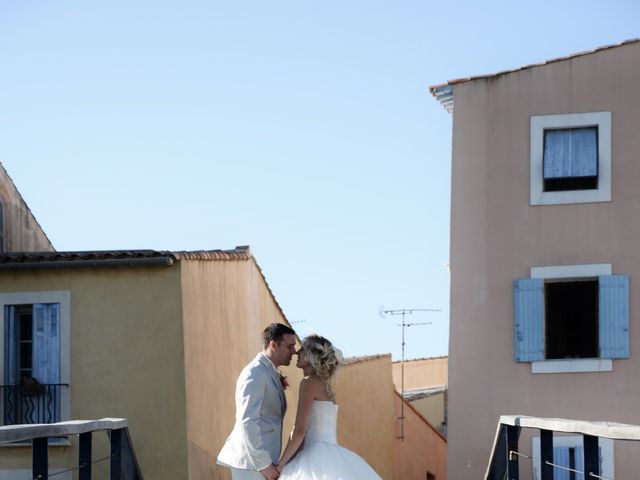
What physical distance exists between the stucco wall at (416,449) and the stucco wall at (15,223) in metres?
Answer: 8.30

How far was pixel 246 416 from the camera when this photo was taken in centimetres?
750

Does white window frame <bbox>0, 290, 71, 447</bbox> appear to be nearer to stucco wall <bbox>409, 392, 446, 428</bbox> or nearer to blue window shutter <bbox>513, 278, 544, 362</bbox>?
blue window shutter <bbox>513, 278, 544, 362</bbox>

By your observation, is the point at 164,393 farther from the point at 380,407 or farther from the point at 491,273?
the point at 380,407

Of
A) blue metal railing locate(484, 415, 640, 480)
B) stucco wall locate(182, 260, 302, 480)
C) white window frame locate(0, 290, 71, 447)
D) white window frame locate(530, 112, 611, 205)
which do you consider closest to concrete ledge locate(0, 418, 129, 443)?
blue metal railing locate(484, 415, 640, 480)

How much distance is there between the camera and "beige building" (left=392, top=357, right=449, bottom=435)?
28500 mm

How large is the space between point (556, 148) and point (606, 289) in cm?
204

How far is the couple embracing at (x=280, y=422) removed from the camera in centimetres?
753

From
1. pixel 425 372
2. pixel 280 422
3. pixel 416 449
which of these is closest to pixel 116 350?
pixel 280 422

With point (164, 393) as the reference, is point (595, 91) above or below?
above

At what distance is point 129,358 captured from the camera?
14.2 m

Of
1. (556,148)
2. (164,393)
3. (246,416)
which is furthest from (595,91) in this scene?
(246,416)

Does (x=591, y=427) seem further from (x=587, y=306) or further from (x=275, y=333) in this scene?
(x=587, y=306)

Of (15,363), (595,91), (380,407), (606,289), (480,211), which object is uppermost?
(595,91)

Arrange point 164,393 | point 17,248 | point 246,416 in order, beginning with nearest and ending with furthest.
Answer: point 246,416, point 164,393, point 17,248
